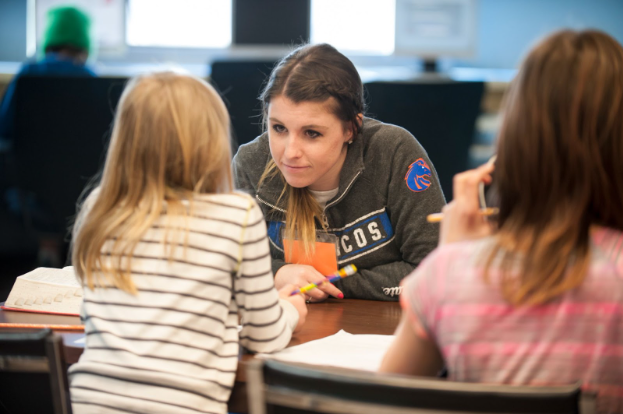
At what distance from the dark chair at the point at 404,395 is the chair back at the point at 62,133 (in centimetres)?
216

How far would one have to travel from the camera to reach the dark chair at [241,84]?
255cm

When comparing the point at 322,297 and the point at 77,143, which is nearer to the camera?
the point at 322,297

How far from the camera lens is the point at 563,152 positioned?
835 millimetres

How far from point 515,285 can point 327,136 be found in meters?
0.84

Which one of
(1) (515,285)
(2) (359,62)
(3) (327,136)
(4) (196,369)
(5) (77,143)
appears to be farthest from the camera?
(2) (359,62)

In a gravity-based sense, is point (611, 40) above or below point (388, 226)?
above

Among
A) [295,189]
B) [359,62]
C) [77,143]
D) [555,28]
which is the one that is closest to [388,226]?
[295,189]

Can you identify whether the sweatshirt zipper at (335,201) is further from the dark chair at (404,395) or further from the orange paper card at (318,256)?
the dark chair at (404,395)

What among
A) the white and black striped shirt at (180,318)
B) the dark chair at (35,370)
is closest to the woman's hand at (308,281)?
the white and black striped shirt at (180,318)

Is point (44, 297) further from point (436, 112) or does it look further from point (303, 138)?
point (436, 112)

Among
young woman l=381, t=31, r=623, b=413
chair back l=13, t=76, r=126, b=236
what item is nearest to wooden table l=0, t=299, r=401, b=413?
young woman l=381, t=31, r=623, b=413

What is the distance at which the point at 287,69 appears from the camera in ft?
5.23

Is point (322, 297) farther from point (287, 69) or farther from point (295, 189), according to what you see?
point (287, 69)

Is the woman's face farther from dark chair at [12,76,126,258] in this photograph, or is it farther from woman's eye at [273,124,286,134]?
dark chair at [12,76,126,258]
